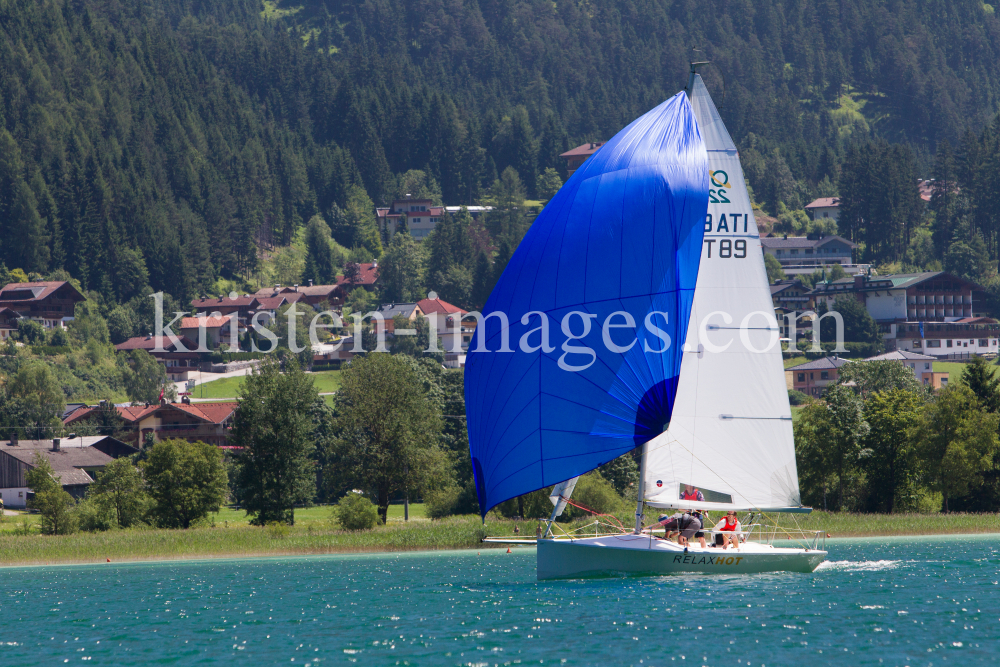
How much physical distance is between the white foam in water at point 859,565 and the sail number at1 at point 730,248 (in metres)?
8.29

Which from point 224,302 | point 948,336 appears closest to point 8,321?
point 224,302

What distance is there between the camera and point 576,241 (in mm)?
24703

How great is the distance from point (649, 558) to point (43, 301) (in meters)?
129

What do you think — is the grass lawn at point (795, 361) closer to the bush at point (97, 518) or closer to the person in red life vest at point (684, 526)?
the bush at point (97, 518)

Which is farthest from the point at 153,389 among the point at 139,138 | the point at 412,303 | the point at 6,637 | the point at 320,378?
the point at 6,637

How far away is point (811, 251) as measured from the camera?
169 meters

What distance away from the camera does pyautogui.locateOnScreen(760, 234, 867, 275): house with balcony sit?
547ft

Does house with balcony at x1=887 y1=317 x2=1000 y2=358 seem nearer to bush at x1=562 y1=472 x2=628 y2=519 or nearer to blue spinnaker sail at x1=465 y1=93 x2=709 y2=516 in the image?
bush at x1=562 y1=472 x2=628 y2=519

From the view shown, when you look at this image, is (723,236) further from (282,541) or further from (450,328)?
(450,328)

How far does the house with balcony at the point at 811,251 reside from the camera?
167 metres

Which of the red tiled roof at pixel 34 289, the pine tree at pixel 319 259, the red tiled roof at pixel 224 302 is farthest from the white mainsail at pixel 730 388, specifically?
the pine tree at pixel 319 259

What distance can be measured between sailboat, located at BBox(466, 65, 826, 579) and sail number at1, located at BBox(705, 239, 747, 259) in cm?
3

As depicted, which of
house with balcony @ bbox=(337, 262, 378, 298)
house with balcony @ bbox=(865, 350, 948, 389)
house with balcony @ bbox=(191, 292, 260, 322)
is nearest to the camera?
house with balcony @ bbox=(865, 350, 948, 389)

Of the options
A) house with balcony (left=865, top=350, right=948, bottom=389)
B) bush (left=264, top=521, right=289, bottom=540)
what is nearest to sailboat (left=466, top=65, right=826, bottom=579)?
bush (left=264, top=521, right=289, bottom=540)
